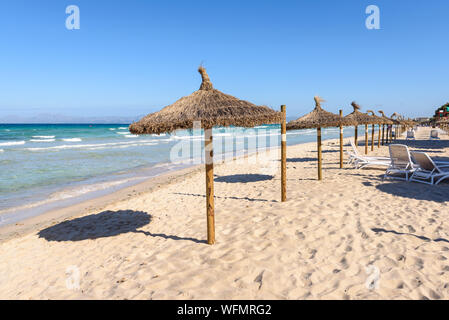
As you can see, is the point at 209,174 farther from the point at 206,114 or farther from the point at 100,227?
the point at 100,227

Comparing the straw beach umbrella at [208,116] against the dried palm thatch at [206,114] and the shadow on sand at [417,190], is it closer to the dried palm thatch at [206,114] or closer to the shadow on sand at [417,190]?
the dried palm thatch at [206,114]

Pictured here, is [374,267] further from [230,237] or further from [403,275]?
[230,237]

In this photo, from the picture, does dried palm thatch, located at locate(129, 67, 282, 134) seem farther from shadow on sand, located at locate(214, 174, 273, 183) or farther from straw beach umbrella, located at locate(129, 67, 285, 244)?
shadow on sand, located at locate(214, 174, 273, 183)

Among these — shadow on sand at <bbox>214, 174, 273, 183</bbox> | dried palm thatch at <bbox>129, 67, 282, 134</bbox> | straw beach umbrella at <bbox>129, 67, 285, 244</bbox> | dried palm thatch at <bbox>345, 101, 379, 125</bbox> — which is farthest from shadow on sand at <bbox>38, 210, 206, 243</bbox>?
dried palm thatch at <bbox>345, 101, 379, 125</bbox>

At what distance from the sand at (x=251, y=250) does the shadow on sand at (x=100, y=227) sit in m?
0.02

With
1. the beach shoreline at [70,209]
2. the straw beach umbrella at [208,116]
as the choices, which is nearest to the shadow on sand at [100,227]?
the beach shoreline at [70,209]

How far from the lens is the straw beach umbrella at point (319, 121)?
7.53m

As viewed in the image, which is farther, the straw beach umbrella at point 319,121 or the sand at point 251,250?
the straw beach umbrella at point 319,121

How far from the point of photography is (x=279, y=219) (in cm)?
471

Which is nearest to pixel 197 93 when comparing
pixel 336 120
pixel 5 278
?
pixel 5 278

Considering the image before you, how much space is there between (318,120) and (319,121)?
0.07 m

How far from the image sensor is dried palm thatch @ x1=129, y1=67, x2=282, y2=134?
3.56 m

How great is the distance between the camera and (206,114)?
11.8 ft

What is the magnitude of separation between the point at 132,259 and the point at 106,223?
6.61ft
